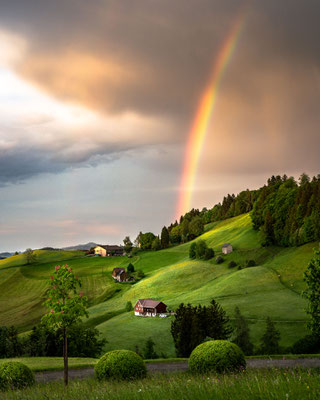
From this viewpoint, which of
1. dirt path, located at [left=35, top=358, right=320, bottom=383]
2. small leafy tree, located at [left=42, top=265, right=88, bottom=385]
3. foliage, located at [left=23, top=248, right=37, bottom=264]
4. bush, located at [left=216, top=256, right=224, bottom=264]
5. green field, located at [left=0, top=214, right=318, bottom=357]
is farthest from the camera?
foliage, located at [left=23, top=248, right=37, bottom=264]

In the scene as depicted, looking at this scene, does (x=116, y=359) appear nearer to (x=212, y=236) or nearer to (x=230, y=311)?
(x=230, y=311)

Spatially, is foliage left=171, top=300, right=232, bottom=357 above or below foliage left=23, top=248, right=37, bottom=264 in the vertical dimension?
below

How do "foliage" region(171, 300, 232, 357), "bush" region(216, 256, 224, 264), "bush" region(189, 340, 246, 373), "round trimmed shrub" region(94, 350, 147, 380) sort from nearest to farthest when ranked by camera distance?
"round trimmed shrub" region(94, 350, 147, 380)
"bush" region(189, 340, 246, 373)
"foliage" region(171, 300, 232, 357)
"bush" region(216, 256, 224, 264)

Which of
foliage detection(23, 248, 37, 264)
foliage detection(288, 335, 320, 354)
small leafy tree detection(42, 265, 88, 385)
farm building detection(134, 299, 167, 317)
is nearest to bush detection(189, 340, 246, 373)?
small leafy tree detection(42, 265, 88, 385)

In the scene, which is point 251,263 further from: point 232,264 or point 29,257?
point 29,257

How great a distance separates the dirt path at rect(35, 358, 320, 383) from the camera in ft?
108

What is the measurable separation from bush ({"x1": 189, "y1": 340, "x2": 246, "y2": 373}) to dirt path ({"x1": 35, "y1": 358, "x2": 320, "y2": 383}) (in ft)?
28.1

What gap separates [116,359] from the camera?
24250 millimetres

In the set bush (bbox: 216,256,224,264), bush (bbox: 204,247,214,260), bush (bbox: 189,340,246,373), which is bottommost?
bush (bbox: 189,340,246,373)

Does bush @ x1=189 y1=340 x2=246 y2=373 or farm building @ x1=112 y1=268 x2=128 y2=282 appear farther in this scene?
farm building @ x1=112 y1=268 x2=128 y2=282

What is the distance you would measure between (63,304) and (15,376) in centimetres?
508

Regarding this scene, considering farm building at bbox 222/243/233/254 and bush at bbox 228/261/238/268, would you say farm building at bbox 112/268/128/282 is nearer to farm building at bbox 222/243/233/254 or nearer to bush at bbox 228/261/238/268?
farm building at bbox 222/243/233/254

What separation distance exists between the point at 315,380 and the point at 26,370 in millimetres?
20456

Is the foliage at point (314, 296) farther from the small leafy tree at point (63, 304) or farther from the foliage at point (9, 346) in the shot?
the foliage at point (9, 346)
